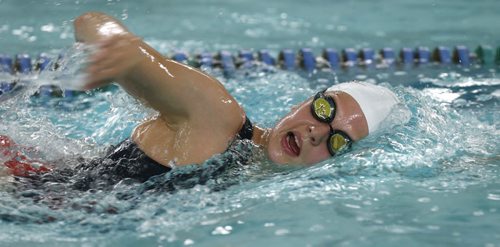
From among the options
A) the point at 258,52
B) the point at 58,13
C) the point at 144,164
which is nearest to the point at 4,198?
the point at 144,164

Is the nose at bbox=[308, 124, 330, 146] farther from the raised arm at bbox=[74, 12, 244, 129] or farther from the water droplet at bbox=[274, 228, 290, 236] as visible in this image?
the water droplet at bbox=[274, 228, 290, 236]

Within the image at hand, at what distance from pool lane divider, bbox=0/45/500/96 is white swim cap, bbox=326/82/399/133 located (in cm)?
212

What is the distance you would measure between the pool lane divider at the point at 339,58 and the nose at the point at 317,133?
2.26 metres

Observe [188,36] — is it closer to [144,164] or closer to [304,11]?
[304,11]

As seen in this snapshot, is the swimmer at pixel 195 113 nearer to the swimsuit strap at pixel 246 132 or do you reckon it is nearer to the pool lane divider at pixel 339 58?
the swimsuit strap at pixel 246 132

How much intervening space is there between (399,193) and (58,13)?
14.4 ft

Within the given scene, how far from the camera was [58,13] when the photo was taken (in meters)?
6.57

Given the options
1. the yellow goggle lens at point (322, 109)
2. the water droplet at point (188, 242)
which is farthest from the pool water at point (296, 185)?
the yellow goggle lens at point (322, 109)

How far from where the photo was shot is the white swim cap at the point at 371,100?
315cm

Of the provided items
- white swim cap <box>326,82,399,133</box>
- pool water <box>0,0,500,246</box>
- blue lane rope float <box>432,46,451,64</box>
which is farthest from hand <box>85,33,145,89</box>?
blue lane rope float <box>432,46,451,64</box>

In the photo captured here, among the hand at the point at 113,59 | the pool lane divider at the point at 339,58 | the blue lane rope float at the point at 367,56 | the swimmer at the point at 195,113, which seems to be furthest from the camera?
the blue lane rope float at the point at 367,56

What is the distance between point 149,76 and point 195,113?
9.5 inches

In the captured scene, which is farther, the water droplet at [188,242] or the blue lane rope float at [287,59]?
the blue lane rope float at [287,59]

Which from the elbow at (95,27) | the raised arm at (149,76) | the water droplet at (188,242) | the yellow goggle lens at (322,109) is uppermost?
the elbow at (95,27)
